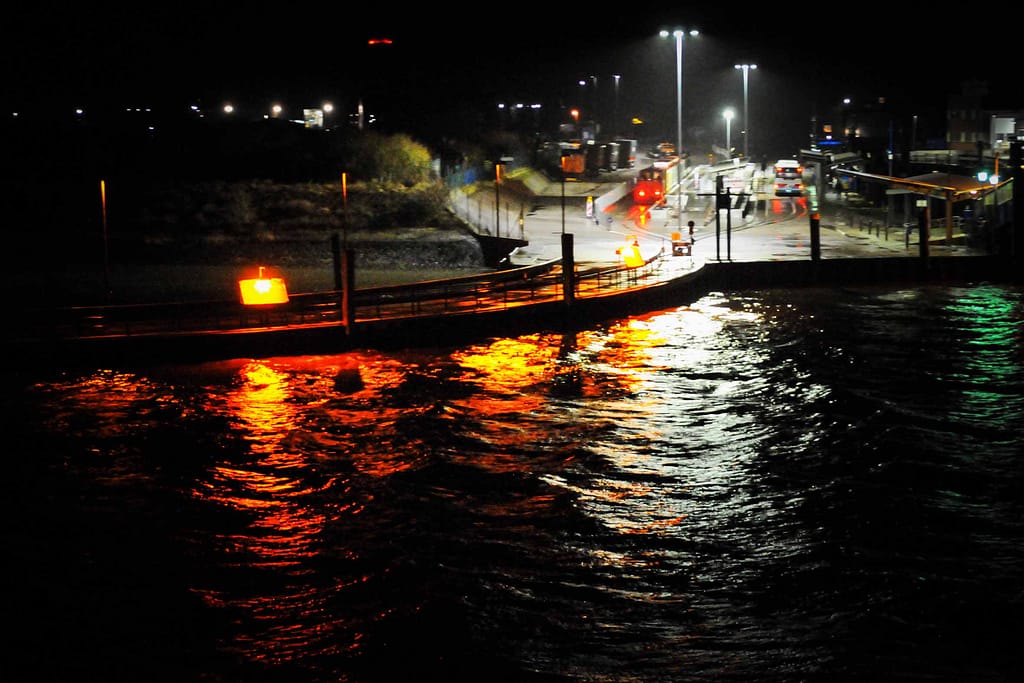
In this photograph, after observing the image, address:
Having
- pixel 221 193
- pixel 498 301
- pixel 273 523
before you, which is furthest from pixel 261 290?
pixel 221 193

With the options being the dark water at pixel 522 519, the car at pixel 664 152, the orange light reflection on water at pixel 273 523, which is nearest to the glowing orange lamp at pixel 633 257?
the dark water at pixel 522 519

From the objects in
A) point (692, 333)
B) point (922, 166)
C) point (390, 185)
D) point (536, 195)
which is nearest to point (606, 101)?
point (922, 166)

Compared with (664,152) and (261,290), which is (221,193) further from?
(664,152)

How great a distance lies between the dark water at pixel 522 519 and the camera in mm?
14539

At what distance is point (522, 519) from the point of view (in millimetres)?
19109

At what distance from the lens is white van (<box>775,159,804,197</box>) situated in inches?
2692

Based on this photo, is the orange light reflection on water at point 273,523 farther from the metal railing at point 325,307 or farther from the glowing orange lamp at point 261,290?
the metal railing at point 325,307

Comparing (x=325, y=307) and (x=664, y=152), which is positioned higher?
(x=664, y=152)

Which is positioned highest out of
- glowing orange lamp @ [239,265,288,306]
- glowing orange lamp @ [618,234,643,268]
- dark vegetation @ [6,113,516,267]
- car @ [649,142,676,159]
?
car @ [649,142,676,159]

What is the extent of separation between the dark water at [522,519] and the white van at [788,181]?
37.3 metres

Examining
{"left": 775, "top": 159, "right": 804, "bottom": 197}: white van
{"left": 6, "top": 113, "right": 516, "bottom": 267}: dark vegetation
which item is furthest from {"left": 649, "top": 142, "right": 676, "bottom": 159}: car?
{"left": 6, "top": 113, "right": 516, "bottom": 267}: dark vegetation

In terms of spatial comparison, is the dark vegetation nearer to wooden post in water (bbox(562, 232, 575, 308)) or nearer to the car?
wooden post in water (bbox(562, 232, 575, 308))

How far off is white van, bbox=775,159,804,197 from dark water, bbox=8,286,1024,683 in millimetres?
37269

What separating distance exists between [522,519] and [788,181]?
54.8 m
